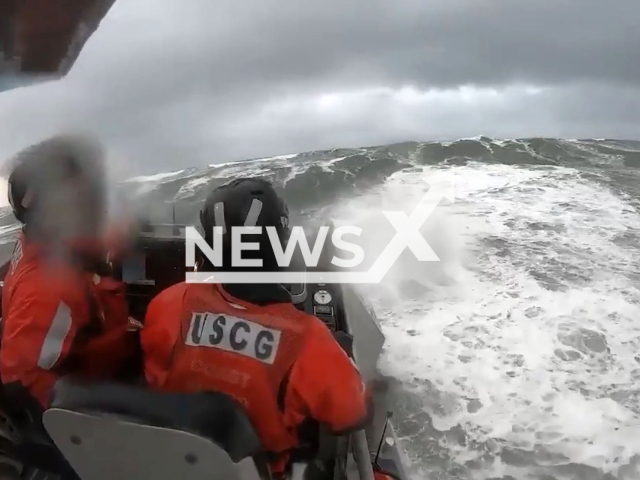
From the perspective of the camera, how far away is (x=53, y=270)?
187cm

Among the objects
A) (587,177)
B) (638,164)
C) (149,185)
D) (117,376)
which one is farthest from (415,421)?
(638,164)

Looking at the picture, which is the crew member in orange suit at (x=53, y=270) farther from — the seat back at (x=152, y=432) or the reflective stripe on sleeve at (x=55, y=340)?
the seat back at (x=152, y=432)

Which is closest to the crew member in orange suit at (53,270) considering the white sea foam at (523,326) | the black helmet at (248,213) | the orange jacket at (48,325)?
the orange jacket at (48,325)

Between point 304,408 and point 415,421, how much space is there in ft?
10.5

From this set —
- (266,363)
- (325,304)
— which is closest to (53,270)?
(266,363)

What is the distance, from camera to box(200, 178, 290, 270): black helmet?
1625 millimetres

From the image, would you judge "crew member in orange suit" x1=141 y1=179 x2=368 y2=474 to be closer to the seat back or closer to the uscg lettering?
the uscg lettering

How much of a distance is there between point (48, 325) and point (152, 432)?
2.29 ft

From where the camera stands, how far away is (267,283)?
161 cm

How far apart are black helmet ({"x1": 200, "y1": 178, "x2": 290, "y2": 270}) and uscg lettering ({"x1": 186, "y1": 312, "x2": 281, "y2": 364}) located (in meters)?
0.15

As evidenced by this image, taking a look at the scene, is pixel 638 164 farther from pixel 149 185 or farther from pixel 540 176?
pixel 149 185

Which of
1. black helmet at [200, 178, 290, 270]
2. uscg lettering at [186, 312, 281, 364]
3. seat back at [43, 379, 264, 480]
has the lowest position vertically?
seat back at [43, 379, 264, 480]

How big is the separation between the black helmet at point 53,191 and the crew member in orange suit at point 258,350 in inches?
18.7
